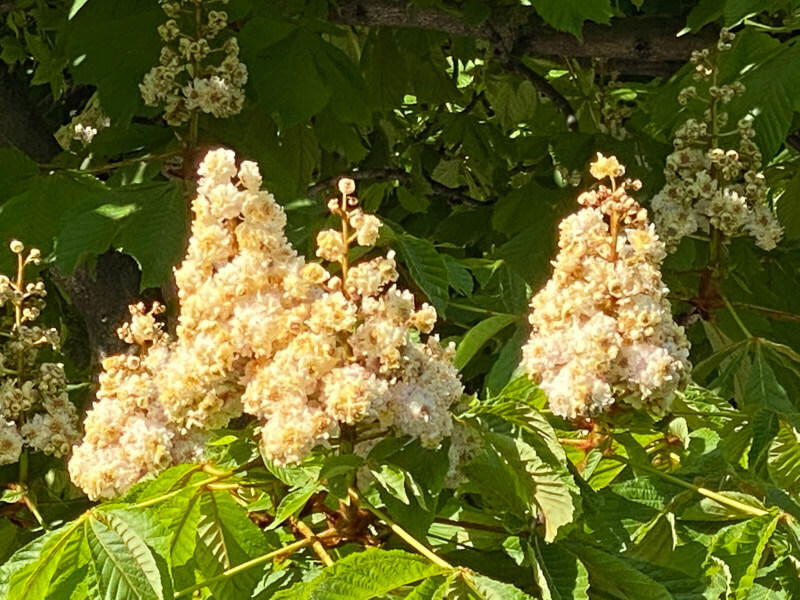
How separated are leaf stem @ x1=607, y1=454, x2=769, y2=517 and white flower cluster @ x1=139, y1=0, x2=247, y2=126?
1.16 metres

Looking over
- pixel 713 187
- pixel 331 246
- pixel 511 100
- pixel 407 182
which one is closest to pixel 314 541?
pixel 331 246

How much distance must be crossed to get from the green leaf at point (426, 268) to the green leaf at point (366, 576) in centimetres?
81

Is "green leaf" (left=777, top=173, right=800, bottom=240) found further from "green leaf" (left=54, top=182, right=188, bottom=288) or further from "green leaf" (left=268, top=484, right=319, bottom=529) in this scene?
"green leaf" (left=268, top=484, right=319, bottom=529)

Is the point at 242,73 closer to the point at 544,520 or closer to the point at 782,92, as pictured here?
the point at 782,92

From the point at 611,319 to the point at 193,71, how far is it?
1210mm

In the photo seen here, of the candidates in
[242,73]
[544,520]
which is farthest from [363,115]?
[544,520]

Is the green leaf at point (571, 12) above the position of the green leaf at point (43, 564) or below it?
above

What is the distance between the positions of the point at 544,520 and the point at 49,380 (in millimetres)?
720

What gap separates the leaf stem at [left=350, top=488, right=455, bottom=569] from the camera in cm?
107

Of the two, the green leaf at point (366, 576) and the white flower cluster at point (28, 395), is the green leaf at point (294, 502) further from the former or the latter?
the white flower cluster at point (28, 395)

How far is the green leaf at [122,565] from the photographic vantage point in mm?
1077

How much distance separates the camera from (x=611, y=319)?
124 cm

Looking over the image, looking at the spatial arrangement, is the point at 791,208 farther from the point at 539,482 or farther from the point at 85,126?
the point at 539,482

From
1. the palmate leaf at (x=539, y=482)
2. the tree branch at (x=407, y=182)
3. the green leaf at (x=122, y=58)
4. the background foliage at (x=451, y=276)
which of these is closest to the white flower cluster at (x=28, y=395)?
the background foliage at (x=451, y=276)
